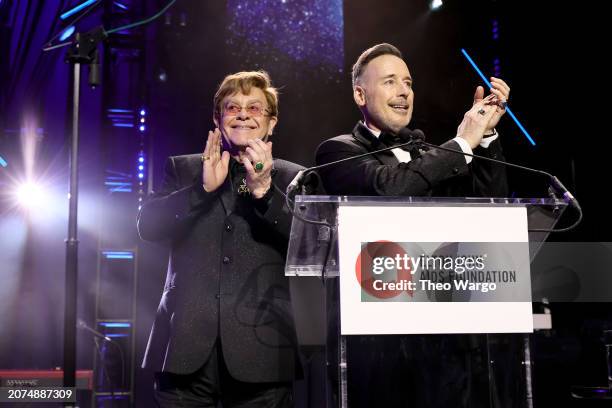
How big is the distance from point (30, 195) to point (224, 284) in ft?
17.8

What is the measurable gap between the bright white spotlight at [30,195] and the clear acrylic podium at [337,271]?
18.7 feet

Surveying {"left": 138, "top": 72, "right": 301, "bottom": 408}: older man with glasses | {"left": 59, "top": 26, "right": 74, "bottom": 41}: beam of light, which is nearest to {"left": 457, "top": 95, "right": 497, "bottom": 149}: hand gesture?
{"left": 138, "top": 72, "right": 301, "bottom": 408}: older man with glasses

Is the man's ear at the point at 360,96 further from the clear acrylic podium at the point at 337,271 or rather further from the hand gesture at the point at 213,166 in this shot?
the clear acrylic podium at the point at 337,271

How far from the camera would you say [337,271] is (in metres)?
1.54

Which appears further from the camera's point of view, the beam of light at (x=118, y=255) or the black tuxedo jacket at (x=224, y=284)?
the beam of light at (x=118, y=255)

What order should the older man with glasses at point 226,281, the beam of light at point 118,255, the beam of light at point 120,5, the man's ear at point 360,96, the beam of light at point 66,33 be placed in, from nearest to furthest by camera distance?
the older man with glasses at point 226,281 < the man's ear at point 360,96 < the beam of light at point 66,33 < the beam of light at point 120,5 < the beam of light at point 118,255

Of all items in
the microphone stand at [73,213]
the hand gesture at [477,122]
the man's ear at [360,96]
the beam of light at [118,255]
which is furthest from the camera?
the beam of light at [118,255]

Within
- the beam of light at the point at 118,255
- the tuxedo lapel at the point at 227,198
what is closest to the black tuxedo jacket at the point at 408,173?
the tuxedo lapel at the point at 227,198

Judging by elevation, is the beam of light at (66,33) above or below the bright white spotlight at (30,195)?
above

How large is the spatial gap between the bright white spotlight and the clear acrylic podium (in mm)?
5707

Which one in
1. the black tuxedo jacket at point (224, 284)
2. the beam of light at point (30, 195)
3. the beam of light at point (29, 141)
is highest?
the beam of light at point (29, 141)

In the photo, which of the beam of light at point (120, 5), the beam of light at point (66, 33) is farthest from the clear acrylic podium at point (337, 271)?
the beam of light at point (120, 5)

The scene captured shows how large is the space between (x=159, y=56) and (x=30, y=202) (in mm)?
2292

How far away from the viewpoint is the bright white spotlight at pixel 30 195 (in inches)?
266
